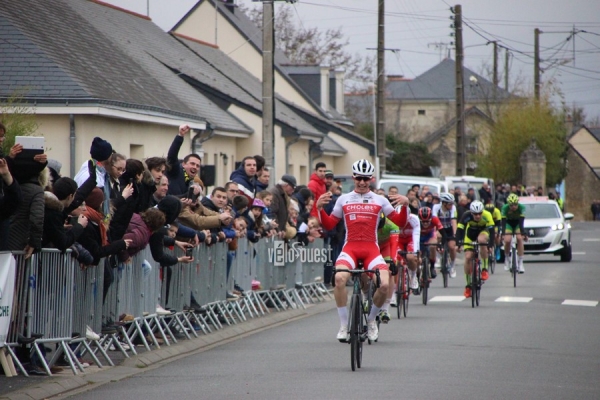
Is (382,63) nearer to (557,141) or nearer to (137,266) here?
(137,266)

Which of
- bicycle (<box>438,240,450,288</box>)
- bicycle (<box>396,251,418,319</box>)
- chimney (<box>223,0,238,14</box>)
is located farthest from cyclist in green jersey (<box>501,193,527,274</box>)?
chimney (<box>223,0,238,14</box>)

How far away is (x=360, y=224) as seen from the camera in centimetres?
1292

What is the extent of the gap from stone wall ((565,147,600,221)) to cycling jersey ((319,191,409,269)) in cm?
9026

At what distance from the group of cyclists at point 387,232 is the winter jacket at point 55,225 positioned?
278cm

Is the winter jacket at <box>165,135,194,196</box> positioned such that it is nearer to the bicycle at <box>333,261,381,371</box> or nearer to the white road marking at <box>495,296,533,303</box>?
the bicycle at <box>333,261,381,371</box>

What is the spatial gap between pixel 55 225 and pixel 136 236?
1.93m

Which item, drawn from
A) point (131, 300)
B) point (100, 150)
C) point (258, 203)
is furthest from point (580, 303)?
point (100, 150)

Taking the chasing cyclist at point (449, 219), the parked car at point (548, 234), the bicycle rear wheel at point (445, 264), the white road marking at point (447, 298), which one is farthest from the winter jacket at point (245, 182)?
the parked car at point (548, 234)

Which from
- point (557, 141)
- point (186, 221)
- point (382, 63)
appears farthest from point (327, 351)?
point (557, 141)

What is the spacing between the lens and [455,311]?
1870 centimetres

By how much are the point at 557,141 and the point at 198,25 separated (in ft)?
101

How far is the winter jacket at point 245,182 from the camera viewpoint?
59.1ft

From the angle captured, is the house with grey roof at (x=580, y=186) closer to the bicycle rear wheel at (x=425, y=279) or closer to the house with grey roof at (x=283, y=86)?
the house with grey roof at (x=283, y=86)

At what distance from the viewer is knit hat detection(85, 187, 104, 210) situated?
11.7 metres
